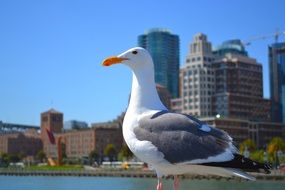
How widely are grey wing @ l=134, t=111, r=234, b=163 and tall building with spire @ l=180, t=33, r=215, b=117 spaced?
496 ft

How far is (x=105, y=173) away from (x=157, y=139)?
111155 millimetres

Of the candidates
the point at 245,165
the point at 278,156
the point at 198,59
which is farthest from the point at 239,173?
the point at 198,59

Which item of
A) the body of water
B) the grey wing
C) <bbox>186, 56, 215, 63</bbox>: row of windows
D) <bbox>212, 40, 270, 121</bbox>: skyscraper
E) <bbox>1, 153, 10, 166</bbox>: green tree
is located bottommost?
the body of water

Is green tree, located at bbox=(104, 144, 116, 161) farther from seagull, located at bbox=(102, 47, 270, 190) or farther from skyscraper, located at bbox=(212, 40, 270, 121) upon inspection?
seagull, located at bbox=(102, 47, 270, 190)

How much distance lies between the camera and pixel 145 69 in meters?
7.23

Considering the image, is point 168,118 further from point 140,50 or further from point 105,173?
point 105,173

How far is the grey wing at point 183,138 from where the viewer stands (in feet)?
20.6

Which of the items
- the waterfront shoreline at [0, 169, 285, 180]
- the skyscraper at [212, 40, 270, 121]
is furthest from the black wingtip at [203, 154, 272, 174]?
the skyscraper at [212, 40, 270, 121]

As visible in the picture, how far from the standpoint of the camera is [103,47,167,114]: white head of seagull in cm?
714

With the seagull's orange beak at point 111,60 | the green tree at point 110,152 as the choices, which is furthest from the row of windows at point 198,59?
the seagull's orange beak at point 111,60

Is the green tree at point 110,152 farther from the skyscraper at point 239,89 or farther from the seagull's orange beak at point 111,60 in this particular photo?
the seagull's orange beak at point 111,60

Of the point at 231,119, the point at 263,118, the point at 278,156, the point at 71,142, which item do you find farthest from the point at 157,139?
the point at 71,142

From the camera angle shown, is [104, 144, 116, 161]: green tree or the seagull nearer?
the seagull

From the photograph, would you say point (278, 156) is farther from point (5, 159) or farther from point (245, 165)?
point (5, 159)
